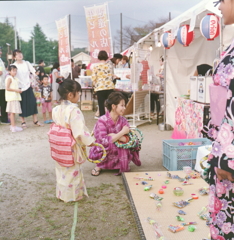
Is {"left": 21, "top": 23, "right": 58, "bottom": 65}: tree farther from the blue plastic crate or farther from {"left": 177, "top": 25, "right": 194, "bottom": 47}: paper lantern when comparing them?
the blue plastic crate

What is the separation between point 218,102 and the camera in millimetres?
1617

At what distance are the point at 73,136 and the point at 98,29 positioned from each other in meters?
6.50

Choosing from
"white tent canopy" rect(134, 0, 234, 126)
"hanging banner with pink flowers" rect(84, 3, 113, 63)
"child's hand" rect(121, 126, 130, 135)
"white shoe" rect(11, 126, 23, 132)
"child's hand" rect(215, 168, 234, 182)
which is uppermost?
"hanging banner with pink flowers" rect(84, 3, 113, 63)

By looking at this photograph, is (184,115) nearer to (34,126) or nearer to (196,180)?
(196,180)

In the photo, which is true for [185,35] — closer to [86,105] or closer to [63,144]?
[63,144]

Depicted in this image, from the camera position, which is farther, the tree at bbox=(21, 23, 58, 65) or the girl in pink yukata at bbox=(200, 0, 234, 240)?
the tree at bbox=(21, 23, 58, 65)

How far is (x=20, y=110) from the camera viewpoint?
7309 mm

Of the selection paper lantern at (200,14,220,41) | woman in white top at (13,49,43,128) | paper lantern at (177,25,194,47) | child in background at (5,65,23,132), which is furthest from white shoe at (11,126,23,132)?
paper lantern at (200,14,220,41)

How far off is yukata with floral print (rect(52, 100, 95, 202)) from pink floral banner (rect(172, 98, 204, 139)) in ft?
7.54

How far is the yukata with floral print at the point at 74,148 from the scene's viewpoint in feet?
10.3

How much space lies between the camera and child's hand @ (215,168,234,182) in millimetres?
1474

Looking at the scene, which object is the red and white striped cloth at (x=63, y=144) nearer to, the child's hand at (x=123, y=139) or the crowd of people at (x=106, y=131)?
the crowd of people at (x=106, y=131)

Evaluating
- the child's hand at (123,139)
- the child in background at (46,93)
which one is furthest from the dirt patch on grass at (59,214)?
the child in background at (46,93)

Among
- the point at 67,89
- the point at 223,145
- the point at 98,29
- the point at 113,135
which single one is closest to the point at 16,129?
the point at 98,29
